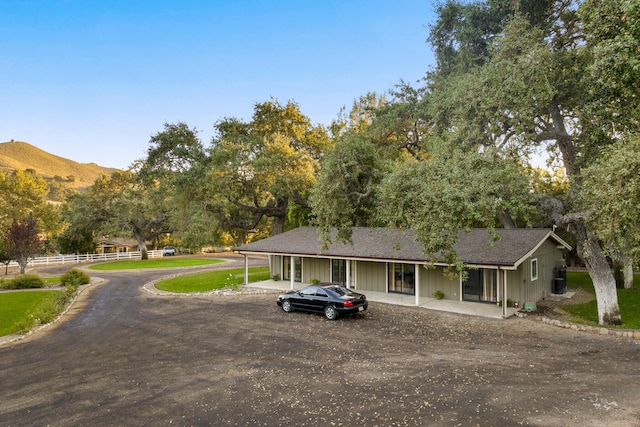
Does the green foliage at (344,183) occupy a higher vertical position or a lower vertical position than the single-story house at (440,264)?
higher

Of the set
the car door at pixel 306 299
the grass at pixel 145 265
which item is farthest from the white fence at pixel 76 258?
the car door at pixel 306 299

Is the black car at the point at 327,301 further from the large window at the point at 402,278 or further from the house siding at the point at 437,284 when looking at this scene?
the large window at the point at 402,278

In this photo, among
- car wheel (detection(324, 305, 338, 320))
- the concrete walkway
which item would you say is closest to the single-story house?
the concrete walkway

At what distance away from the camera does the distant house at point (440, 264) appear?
1700 centimetres

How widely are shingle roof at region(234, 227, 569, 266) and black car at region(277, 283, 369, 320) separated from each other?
3082 mm

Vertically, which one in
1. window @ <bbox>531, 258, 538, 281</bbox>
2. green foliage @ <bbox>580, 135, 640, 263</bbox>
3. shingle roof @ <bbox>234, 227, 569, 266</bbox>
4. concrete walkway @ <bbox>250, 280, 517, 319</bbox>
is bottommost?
concrete walkway @ <bbox>250, 280, 517, 319</bbox>

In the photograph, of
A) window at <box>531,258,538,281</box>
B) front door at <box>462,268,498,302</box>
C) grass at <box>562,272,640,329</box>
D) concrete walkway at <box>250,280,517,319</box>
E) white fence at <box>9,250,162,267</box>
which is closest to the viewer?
grass at <box>562,272,640,329</box>

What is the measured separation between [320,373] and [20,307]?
18401 mm

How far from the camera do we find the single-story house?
16953 millimetres

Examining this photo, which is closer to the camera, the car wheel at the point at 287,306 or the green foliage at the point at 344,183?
the car wheel at the point at 287,306

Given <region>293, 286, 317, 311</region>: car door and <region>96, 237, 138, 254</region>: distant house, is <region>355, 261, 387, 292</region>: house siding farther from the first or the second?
<region>96, 237, 138, 254</region>: distant house

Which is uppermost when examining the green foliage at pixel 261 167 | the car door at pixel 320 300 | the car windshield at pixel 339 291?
the green foliage at pixel 261 167

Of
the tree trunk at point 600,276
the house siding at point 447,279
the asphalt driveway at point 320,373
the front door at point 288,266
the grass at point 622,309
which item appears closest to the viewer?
the asphalt driveway at point 320,373

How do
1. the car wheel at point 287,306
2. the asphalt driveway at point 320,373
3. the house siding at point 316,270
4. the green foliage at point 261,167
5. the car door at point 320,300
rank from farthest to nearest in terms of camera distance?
the green foliage at point 261,167 → the house siding at point 316,270 → the car wheel at point 287,306 → the car door at point 320,300 → the asphalt driveway at point 320,373
